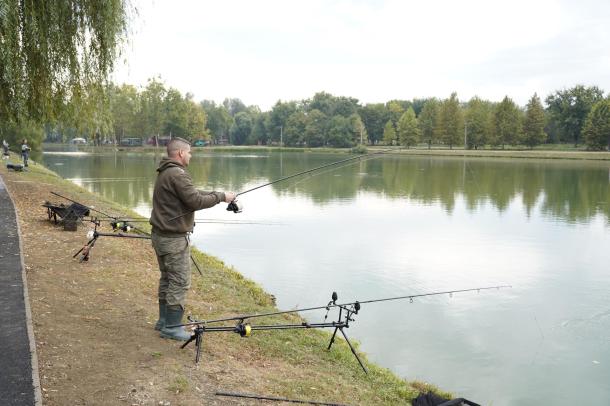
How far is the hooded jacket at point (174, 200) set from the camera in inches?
187

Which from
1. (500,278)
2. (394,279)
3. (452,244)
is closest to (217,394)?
(394,279)

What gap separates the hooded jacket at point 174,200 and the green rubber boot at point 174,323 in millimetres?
757

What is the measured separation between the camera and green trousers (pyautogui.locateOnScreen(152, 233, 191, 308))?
4793 millimetres

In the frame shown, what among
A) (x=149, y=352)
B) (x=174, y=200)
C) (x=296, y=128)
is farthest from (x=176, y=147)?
(x=296, y=128)

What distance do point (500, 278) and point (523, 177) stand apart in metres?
28.5

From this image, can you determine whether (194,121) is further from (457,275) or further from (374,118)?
(457,275)

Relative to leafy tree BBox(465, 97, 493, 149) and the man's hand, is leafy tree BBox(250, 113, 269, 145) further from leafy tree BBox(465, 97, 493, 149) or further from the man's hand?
the man's hand

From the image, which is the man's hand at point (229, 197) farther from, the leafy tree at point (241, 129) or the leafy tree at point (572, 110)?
the leafy tree at point (241, 129)

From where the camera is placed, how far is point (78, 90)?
11.6 m

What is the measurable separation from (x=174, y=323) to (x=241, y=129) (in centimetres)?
12058

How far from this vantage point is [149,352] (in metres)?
4.91

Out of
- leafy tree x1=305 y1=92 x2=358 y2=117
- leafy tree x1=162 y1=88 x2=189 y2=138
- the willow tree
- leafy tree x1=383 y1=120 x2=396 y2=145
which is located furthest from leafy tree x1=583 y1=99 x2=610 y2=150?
the willow tree

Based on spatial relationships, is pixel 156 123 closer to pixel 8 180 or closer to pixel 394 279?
pixel 8 180

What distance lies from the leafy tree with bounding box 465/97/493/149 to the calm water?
2106 inches
